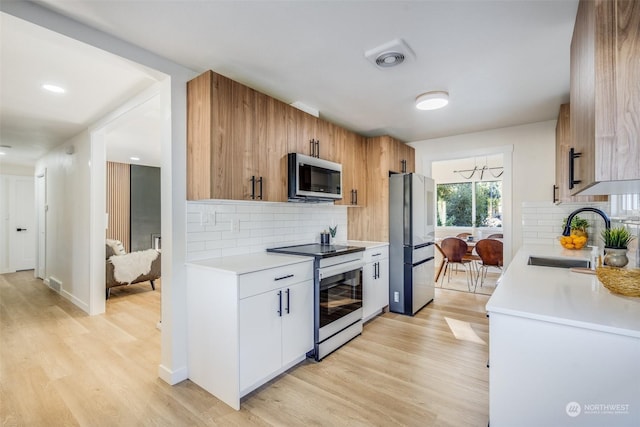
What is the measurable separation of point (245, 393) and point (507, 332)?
1.62m

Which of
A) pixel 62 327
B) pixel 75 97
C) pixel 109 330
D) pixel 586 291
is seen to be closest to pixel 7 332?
pixel 62 327

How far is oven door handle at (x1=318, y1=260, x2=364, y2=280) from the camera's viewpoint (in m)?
2.46

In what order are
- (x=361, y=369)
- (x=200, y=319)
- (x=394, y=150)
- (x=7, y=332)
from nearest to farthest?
(x=200, y=319) < (x=361, y=369) < (x=7, y=332) < (x=394, y=150)

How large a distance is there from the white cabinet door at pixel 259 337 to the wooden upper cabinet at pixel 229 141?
78 centimetres

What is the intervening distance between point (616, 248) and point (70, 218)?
575cm

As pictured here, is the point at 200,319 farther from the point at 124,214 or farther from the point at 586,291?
the point at 124,214

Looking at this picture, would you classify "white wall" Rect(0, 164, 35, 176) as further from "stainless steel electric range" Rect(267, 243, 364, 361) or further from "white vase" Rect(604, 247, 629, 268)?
"white vase" Rect(604, 247, 629, 268)

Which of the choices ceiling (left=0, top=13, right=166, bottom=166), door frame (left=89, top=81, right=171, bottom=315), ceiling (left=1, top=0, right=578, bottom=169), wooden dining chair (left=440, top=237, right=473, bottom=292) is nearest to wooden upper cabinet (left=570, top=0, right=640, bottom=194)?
ceiling (left=1, top=0, right=578, bottom=169)

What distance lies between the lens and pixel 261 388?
208 centimetres

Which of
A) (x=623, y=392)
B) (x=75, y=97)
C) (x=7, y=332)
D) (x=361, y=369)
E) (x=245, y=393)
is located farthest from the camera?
(x=7, y=332)

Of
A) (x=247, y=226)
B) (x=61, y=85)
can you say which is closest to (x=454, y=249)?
(x=247, y=226)

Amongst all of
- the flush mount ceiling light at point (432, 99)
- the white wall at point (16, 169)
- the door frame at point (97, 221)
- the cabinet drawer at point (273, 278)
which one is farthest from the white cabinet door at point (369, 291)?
the white wall at point (16, 169)

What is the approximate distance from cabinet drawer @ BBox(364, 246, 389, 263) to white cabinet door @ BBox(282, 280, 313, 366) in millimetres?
1003

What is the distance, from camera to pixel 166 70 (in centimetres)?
212
